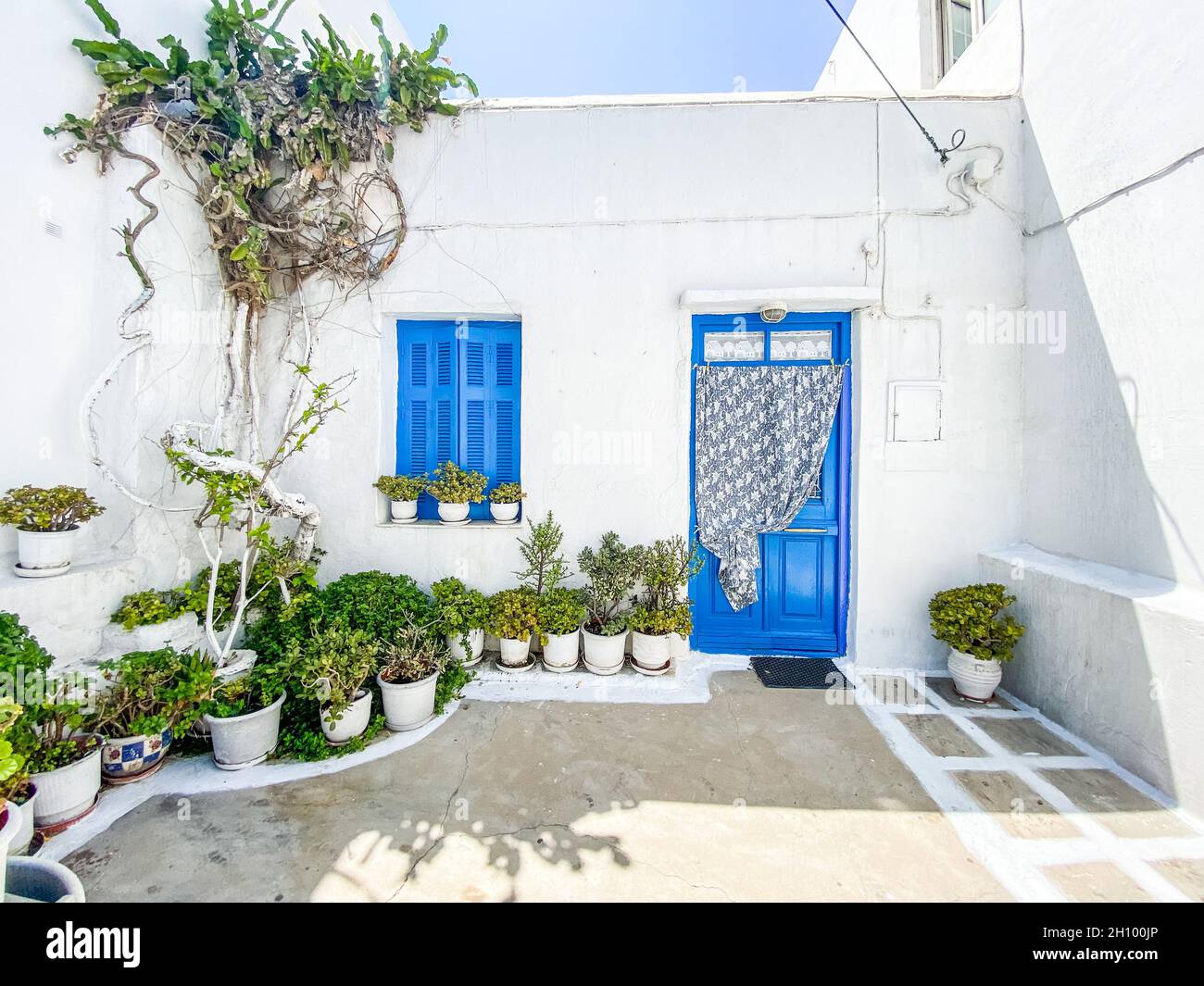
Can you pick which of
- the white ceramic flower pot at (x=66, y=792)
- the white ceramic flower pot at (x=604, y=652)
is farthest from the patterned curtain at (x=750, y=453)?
the white ceramic flower pot at (x=66, y=792)

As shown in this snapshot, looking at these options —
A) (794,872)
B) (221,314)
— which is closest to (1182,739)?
(794,872)

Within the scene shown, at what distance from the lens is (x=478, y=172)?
4027 mm

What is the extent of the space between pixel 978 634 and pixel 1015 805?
3.93 feet

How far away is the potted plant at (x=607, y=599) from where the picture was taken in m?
3.75

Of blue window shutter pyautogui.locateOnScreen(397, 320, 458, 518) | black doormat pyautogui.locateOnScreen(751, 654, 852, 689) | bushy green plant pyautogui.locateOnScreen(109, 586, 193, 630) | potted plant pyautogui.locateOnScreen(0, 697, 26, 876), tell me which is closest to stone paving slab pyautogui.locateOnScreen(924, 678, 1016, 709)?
black doormat pyautogui.locateOnScreen(751, 654, 852, 689)

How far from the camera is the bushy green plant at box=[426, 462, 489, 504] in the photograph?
4004mm

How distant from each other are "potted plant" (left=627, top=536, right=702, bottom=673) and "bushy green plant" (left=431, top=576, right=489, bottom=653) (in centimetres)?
117

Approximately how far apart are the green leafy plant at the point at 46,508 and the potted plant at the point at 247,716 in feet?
4.08

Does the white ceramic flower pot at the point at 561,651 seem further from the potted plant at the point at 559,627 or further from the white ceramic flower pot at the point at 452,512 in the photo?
the white ceramic flower pot at the point at 452,512

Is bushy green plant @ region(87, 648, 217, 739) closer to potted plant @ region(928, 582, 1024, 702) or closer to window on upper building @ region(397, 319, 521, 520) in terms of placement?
window on upper building @ region(397, 319, 521, 520)

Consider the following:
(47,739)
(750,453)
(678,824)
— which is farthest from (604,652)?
(47,739)

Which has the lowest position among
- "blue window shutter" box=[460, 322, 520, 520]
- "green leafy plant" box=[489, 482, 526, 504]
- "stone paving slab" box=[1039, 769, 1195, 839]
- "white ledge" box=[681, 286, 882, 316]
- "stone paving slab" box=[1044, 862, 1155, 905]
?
"stone paving slab" box=[1044, 862, 1155, 905]
